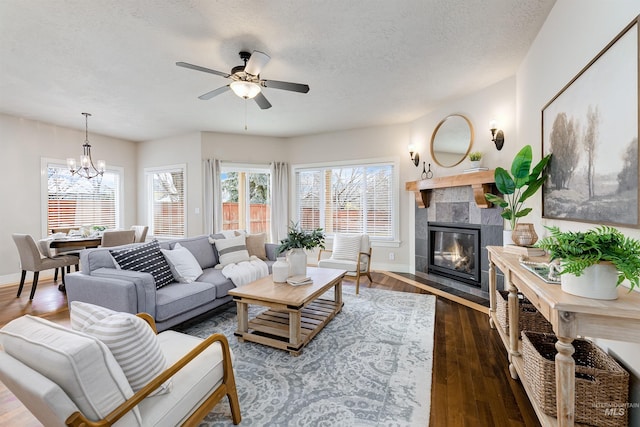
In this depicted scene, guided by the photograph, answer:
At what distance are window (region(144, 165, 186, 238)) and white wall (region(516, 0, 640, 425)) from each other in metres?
5.72

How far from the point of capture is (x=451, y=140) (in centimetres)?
420

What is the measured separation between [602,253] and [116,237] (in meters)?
5.14

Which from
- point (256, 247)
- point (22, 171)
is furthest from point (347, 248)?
point (22, 171)

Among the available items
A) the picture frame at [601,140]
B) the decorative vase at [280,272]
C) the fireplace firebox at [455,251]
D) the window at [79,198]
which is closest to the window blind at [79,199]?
the window at [79,198]

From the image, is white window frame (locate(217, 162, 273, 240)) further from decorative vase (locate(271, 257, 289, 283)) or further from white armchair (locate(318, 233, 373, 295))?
decorative vase (locate(271, 257, 289, 283))

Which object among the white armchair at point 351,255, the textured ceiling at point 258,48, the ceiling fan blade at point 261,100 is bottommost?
the white armchair at point 351,255

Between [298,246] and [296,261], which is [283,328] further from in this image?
[298,246]

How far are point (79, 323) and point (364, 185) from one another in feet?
15.6

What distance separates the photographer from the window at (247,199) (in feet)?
19.5

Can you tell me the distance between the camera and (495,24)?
2408mm

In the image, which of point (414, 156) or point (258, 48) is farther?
point (414, 156)

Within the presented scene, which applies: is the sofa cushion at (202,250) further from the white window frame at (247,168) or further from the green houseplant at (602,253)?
the green houseplant at (602,253)

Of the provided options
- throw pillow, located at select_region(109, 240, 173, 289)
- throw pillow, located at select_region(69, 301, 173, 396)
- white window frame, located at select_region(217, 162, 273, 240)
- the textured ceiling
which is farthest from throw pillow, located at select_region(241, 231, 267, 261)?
Answer: throw pillow, located at select_region(69, 301, 173, 396)

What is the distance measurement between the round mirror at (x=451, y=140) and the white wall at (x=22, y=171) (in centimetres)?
582
